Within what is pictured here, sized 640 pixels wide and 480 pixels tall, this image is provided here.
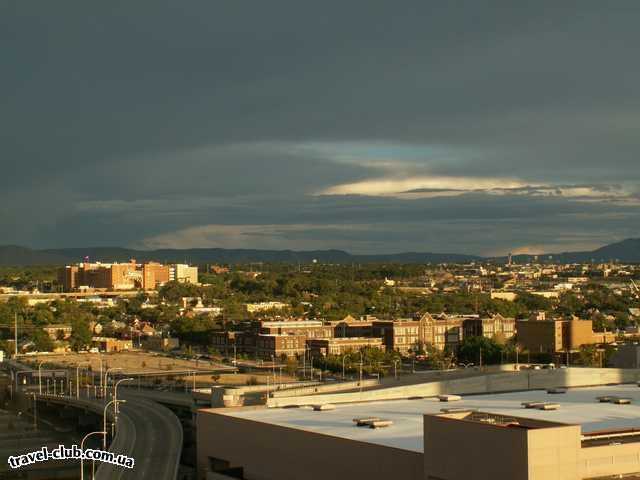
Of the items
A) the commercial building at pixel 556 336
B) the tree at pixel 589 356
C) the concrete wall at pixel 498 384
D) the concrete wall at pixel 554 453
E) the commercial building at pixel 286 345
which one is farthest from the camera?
→ the commercial building at pixel 286 345

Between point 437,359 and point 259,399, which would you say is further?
point 437,359

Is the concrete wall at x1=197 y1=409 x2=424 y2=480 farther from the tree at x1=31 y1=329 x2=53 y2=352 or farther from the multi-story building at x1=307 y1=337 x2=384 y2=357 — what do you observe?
the tree at x1=31 y1=329 x2=53 y2=352

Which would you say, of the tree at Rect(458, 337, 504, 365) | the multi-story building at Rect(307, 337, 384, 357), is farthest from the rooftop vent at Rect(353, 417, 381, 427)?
the multi-story building at Rect(307, 337, 384, 357)

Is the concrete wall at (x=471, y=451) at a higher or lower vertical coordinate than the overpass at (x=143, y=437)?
higher

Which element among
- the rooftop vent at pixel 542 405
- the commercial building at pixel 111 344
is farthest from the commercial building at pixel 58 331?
the rooftop vent at pixel 542 405

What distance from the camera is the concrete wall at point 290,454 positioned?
46.4m

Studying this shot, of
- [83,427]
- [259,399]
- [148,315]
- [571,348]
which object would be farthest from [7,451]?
[148,315]

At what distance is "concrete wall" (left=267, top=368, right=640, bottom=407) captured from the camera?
6788cm

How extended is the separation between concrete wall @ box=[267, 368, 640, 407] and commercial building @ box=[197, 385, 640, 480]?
175 cm

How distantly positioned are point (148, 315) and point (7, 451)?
117m

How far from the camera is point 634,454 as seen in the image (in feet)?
139

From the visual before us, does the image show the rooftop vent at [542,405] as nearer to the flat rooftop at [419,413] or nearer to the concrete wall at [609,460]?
the flat rooftop at [419,413]

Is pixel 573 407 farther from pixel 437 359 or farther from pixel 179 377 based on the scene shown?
pixel 437 359

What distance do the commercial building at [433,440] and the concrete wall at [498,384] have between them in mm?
1754
